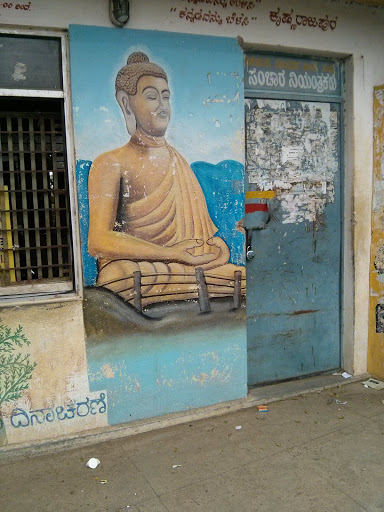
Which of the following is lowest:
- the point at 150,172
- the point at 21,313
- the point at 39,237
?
the point at 21,313

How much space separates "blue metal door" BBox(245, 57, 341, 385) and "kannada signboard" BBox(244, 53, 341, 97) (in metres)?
0.12

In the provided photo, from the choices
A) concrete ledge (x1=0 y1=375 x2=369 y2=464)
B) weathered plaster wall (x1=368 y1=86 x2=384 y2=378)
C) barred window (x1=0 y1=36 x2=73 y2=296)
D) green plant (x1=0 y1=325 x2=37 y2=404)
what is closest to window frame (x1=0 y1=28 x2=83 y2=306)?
barred window (x1=0 y1=36 x2=73 y2=296)

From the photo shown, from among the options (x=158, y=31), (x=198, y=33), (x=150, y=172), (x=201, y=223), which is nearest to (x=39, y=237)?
(x=150, y=172)

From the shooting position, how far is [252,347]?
419cm

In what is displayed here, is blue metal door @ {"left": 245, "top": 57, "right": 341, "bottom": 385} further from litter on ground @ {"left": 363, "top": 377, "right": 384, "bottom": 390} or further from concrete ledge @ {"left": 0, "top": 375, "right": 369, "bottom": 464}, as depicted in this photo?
litter on ground @ {"left": 363, "top": 377, "right": 384, "bottom": 390}

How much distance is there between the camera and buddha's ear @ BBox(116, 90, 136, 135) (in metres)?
3.35

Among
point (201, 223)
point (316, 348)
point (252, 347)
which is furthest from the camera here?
point (316, 348)

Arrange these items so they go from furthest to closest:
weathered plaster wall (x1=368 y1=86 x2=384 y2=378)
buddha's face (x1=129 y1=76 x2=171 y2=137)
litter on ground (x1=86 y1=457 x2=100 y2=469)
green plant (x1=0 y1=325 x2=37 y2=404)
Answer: weathered plaster wall (x1=368 y1=86 x2=384 y2=378) < buddha's face (x1=129 y1=76 x2=171 y2=137) < green plant (x1=0 y1=325 x2=37 y2=404) < litter on ground (x1=86 y1=457 x2=100 y2=469)

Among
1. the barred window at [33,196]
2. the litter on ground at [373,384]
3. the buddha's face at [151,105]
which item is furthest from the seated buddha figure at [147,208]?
the litter on ground at [373,384]

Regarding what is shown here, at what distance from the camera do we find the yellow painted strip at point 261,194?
405 cm

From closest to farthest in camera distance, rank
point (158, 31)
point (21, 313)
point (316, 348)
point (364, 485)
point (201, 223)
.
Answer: point (364, 485) → point (21, 313) → point (158, 31) → point (201, 223) → point (316, 348)

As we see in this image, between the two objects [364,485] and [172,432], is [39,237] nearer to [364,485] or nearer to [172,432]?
[172,432]

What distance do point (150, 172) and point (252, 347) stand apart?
6.36 feet

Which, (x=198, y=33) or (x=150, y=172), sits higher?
(x=198, y=33)
